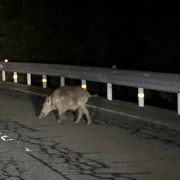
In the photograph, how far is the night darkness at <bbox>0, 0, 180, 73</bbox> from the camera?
1057 inches

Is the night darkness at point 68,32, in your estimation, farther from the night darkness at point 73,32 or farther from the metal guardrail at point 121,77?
the metal guardrail at point 121,77

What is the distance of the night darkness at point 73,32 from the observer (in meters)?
26.9

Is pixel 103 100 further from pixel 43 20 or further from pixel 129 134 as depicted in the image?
pixel 43 20

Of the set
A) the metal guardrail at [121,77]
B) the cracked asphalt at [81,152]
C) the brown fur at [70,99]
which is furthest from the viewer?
the metal guardrail at [121,77]

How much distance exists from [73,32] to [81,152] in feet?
70.0

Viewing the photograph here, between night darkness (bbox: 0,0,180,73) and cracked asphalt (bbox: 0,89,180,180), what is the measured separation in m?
11.9

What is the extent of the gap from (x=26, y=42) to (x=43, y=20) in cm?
139

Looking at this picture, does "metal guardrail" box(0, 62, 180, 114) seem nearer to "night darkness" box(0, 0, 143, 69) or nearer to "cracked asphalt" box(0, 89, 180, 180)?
"cracked asphalt" box(0, 89, 180, 180)

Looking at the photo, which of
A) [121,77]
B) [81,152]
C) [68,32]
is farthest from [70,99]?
[68,32]

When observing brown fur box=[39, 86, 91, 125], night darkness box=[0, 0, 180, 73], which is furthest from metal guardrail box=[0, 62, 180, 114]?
night darkness box=[0, 0, 180, 73]

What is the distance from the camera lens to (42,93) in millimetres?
18750

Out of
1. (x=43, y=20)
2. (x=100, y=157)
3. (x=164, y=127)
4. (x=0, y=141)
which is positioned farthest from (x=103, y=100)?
(x=43, y=20)

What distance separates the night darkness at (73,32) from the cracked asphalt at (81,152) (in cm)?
1188

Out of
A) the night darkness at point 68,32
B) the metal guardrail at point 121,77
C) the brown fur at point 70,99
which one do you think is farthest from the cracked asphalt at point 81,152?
the night darkness at point 68,32
